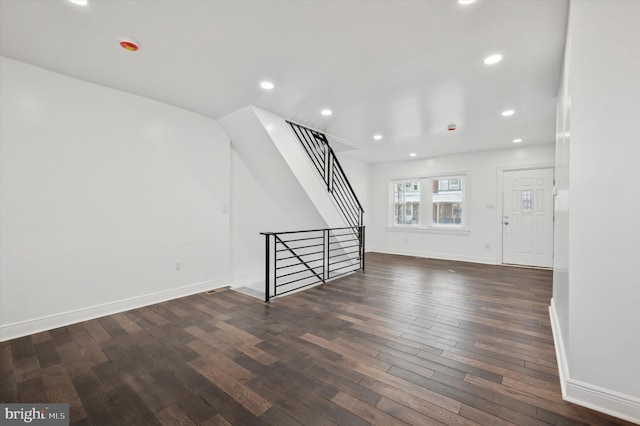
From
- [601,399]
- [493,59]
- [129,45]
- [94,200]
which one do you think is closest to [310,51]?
[129,45]

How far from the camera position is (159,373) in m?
2.01

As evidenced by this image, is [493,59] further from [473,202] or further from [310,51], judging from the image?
→ [473,202]

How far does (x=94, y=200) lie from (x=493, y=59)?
14.3 feet

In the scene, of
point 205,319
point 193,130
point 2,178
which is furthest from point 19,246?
point 193,130

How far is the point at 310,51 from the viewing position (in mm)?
2367

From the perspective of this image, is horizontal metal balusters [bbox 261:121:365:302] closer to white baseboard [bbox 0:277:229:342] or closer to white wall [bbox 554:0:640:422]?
white baseboard [bbox 0:277:229:342]

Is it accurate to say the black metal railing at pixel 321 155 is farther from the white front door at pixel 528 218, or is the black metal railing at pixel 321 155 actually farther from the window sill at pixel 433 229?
the white front door at pixel 528 218

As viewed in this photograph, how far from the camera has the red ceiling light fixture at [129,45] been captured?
2.25 m

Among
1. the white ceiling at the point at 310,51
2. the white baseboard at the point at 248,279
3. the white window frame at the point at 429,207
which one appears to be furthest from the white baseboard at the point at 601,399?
the white window frame at the point at 429,207

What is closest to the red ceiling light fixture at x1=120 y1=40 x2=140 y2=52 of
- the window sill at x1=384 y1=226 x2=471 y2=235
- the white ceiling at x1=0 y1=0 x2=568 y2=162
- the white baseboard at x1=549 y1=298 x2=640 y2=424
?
the white ceiling at x1=0 y1=0 x2=568 y2=162

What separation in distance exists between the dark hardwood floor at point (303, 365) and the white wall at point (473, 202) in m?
2.84

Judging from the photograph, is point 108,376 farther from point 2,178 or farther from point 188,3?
point 188,3

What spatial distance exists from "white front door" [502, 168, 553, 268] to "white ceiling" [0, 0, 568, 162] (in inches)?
95.3

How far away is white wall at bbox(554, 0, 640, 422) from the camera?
1.52m
